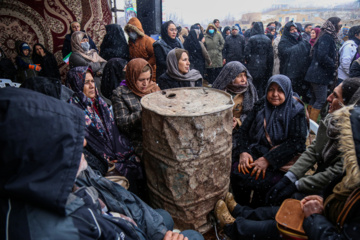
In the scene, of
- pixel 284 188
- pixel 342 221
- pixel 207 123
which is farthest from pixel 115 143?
pixel 342 221

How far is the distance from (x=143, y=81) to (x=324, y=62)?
3.39 metres

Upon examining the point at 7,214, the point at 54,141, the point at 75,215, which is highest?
the point at 54,141

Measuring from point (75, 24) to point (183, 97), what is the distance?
162 inches

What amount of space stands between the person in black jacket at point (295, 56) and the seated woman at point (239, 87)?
2573 mm

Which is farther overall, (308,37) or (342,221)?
(308,37)

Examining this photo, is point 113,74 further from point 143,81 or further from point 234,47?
point 234,47

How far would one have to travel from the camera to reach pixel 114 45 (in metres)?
4.64

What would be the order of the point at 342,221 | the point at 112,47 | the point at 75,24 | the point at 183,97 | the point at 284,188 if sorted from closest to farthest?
the point at 342,221 < the point at 284,188 < the point at 183,97 < the point at 112,47 < the point at 75,24

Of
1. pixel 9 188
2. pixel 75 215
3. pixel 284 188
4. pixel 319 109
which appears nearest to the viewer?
pixel 9 188

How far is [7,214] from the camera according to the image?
2.64ft

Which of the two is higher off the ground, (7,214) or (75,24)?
(75,24)

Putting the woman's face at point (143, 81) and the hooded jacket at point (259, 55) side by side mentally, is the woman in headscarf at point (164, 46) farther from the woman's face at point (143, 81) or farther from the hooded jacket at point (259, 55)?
the hooded jacket at point (259, 55)

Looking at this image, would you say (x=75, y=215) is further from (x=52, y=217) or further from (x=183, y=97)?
(x=183, y=97)

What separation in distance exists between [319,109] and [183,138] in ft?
11.6
